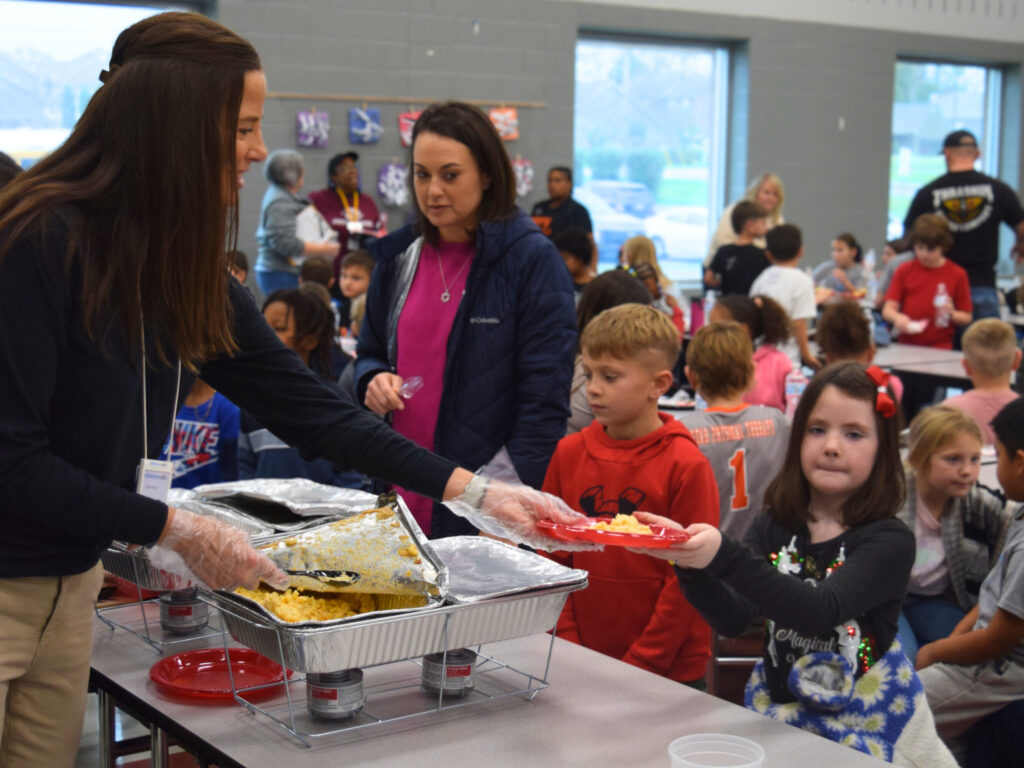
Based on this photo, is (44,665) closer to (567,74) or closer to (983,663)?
(983,663)

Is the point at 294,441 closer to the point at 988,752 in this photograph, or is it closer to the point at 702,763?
the point at 702,763

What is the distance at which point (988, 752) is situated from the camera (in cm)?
235

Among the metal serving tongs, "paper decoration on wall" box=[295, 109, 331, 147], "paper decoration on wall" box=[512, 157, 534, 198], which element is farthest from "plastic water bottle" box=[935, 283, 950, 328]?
the metal serving tongs

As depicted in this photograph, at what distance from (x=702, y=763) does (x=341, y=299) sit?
5.67m

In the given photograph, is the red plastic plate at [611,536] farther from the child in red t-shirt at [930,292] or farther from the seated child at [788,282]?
the child in red t-shirt at [930,292]

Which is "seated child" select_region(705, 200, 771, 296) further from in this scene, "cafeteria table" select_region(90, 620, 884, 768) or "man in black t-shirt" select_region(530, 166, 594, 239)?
"cafeteria table" select_region(90, 620, 884, 768)

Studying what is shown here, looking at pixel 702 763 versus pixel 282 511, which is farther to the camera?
pixel 282 511

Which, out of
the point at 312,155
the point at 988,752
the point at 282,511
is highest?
the point at 312,155

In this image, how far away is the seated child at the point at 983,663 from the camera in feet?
7.45

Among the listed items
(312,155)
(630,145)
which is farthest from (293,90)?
(630,145)

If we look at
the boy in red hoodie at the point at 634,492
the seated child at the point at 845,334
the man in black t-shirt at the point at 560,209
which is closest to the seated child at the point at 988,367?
the seated child at the point at 845,334

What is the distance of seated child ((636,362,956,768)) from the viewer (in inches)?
66.7

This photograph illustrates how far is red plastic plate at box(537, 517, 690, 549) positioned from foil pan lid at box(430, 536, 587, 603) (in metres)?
0.07

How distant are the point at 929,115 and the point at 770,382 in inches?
353
